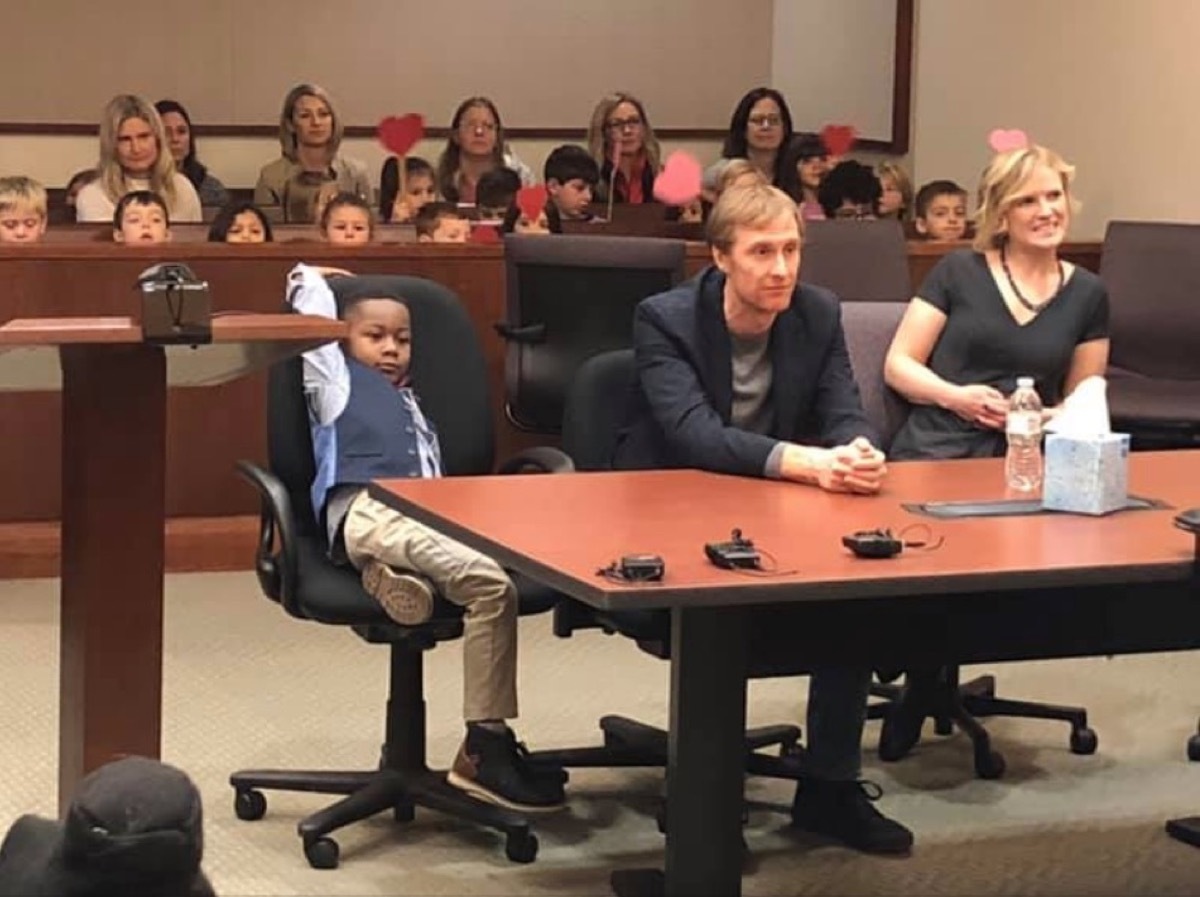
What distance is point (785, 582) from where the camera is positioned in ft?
8.66

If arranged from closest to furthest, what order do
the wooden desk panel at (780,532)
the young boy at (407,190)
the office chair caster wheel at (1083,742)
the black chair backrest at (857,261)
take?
the wooden desk panel at (780,532)
the office chair caster wheel at (1083,742)
the black chair backrest at (857,261)
the young boy at (407,190)

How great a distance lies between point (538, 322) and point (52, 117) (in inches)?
170

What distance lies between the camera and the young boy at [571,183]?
6.90 meters

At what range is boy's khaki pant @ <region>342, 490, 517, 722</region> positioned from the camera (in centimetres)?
354

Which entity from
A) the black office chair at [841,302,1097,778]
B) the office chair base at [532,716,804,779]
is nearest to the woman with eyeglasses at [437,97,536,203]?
the black office chair at [841,302,1097,778]

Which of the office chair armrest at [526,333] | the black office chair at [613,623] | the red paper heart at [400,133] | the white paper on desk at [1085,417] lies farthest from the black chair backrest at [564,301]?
the white paper on desk at [1085,417]

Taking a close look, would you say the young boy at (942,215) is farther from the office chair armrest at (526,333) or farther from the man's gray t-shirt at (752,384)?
the man's gray t-shirt at (752,384)

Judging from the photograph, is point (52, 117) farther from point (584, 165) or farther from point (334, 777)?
point (334, 777)

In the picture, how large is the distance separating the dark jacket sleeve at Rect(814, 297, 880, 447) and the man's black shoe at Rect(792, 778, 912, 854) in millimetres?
600

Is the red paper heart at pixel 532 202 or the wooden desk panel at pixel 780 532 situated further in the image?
the red paper heart at pixel 532 202

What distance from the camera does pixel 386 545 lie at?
3.58 meters

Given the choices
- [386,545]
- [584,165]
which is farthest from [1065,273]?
[584,165]

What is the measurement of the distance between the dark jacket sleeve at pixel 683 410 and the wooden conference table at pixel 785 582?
72 mm

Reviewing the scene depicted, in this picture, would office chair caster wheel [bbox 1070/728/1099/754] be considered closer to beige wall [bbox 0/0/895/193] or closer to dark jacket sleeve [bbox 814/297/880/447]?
dark jacket sleeve [bbox 814/297/880/447]
